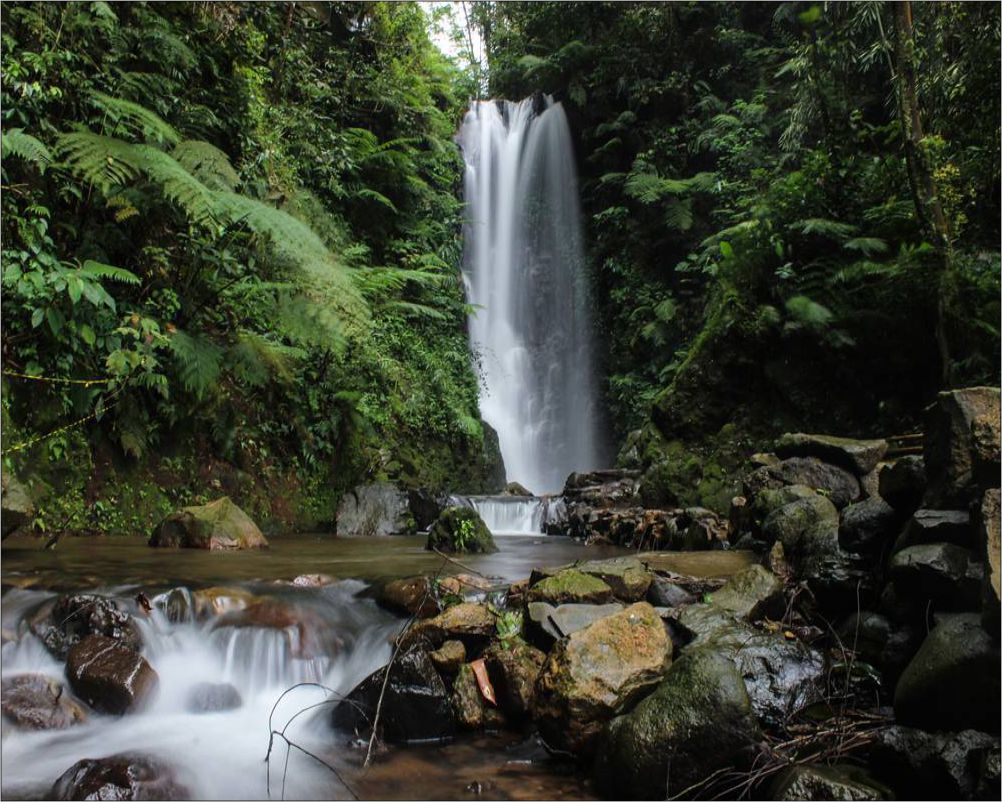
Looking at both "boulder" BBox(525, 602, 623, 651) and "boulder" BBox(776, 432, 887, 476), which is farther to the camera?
"boulder" BBox(776, 432, 887, 476)

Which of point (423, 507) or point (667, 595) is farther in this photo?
point (423, 507)

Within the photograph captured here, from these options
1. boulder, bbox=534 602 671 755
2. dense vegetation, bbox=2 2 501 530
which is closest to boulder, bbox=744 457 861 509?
boulder, bbox=534 602 671 755

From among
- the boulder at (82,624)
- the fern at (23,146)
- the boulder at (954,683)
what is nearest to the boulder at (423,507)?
the boulder at (82,624)

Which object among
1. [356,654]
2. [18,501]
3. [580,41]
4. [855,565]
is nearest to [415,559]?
[356,654]

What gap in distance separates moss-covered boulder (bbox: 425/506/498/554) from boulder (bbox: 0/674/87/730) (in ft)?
11.8

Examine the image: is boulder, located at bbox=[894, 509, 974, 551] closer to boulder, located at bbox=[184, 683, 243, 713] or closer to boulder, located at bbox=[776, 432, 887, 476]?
boulder, located at bbox=[776, 432, 887, 476]

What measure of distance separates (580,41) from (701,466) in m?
12.7

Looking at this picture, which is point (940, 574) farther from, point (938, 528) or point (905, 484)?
point (905, 484)

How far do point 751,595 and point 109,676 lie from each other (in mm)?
3477

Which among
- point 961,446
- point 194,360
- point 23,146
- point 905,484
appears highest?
point 23,146

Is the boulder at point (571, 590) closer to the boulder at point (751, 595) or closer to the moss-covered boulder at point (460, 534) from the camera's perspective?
the boulder at point (751, 595)

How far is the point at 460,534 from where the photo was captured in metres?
6.59

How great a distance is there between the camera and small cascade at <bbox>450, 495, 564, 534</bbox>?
878 centimetres

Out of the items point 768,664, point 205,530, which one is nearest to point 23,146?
point 205,530
